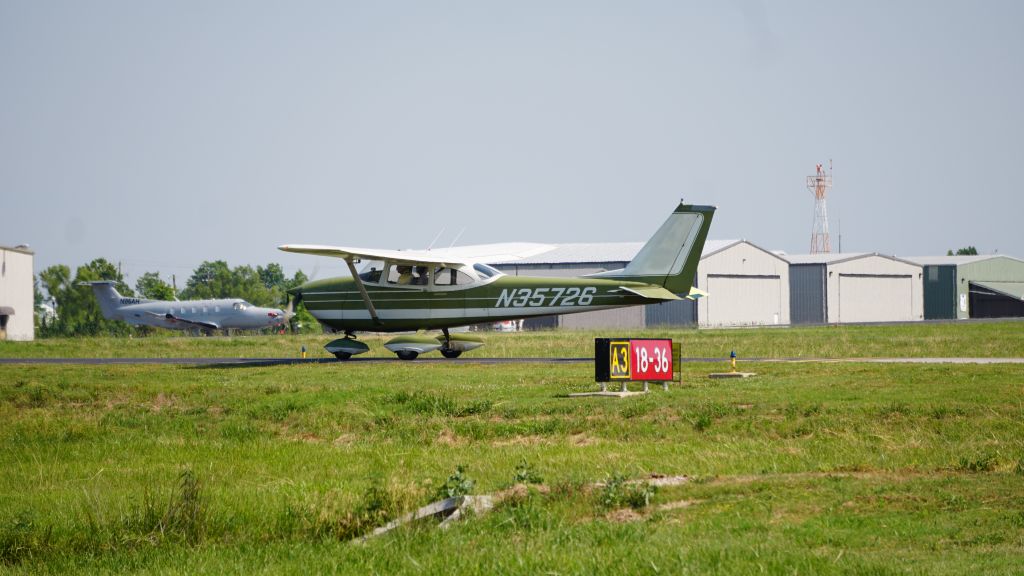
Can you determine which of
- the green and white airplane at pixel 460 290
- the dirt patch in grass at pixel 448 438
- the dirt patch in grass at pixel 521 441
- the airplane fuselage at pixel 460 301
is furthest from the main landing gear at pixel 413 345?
the dirt patch in grass at pixel 521 441

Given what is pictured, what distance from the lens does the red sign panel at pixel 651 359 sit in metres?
23.5

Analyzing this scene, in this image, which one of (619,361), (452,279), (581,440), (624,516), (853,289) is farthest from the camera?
(853,289)

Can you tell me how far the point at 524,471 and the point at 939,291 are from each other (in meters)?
108

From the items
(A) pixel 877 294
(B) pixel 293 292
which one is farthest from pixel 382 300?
(A) pixel 877 294

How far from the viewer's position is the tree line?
352 feet

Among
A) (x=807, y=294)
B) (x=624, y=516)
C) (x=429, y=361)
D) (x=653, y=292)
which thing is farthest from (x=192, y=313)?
(x=624, y=516)

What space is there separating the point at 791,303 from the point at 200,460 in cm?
8602

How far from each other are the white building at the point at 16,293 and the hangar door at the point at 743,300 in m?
49.2

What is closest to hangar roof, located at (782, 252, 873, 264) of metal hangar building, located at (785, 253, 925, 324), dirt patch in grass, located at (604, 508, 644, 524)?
metal hangar building, located at (785, 253, 925, 324)

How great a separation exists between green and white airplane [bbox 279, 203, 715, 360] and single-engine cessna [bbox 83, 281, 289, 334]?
37.5 meters

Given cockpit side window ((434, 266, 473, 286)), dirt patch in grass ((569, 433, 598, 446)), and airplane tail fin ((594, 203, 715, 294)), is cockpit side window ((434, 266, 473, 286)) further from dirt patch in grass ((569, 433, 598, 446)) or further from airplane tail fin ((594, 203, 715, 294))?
dirt patch in grass ((569, 433, 598, 446))

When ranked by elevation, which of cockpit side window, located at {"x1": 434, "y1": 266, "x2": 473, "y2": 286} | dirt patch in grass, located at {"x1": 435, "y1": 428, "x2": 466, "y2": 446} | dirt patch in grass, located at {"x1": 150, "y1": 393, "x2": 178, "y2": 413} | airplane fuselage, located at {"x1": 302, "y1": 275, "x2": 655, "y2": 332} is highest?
cockpit side window, located at {"x1": 434, "y1": 266, "x2": 473, "y2": 286}

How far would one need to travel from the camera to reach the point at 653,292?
34812mm

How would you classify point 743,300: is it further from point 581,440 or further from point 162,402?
point 581,440
